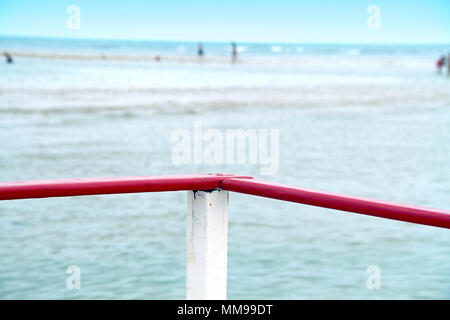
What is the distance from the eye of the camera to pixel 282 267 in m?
5.72

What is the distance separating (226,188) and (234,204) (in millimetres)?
5822

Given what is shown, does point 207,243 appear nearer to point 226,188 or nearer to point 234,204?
point 226,188

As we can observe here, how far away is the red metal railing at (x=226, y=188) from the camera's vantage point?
62.9 inches

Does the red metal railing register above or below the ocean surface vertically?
above

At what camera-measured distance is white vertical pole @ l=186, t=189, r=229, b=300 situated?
187 centimetres

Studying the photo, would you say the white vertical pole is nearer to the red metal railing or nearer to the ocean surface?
the red metal railing

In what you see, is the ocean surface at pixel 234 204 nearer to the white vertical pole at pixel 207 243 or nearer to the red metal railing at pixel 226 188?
the white vertical pole at pixel 207 243

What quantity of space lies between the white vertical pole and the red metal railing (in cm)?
4

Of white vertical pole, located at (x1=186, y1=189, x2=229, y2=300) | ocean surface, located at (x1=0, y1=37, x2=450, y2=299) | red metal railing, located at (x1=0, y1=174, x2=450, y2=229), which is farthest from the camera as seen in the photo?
ocean surface, located at (x1=0, y1=37, x2=450, y2=299)

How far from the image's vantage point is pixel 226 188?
187cm

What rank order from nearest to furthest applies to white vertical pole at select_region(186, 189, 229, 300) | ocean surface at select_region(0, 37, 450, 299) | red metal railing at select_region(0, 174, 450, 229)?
1. red metal railing at select_region(0, 174, 450, 229)
2. white vertical pole at select_region(186, 189, 229, 300)
3. ocean surface at select_region(0, 37, 450, 299)

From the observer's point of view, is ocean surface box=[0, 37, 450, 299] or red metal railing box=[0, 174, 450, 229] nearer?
red metal railing box=[0, 174, 450, 229]

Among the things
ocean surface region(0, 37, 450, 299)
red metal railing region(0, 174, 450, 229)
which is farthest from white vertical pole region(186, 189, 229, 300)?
ocean surface region(0, 37, 450, 299)
